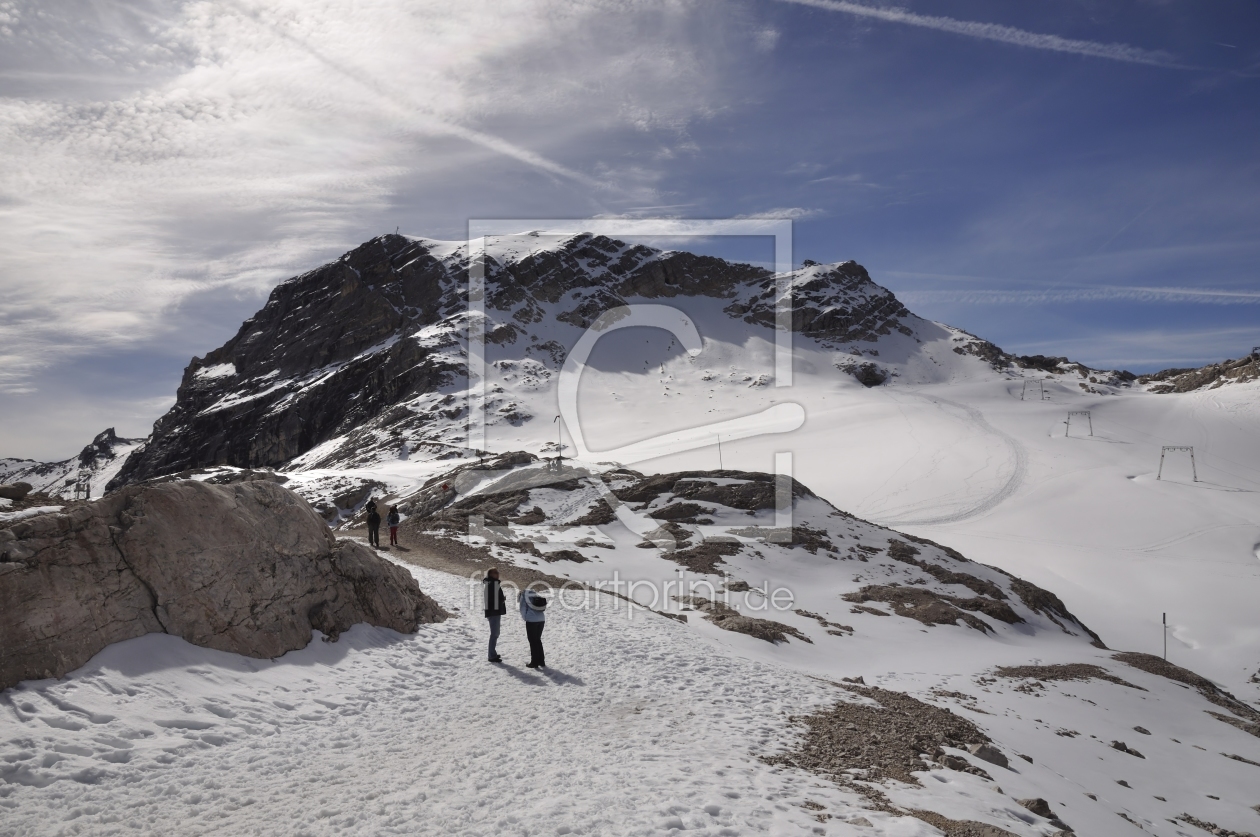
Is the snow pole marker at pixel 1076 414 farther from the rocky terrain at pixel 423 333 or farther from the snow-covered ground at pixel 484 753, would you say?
the snow-covered ground at pixel 484 753

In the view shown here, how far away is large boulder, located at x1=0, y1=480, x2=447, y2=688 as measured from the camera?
28.3 ft

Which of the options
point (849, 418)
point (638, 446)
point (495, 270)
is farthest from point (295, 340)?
point (849, 418)

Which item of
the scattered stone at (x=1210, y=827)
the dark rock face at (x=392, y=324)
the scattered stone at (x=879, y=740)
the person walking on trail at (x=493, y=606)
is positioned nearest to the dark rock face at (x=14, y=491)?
the person walking on trail at (x=493, y=606)

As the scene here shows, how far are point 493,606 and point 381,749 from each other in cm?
460

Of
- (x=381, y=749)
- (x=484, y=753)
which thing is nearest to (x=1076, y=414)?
(x=484, y=753)

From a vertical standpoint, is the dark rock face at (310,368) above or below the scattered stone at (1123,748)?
above

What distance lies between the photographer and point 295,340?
16262 cm

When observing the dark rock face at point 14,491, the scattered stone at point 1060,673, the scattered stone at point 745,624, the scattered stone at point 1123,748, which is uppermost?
the dark rock face at point 14,491

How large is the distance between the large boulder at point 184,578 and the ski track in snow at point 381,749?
45 centimetres

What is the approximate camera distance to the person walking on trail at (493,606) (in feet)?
43.9

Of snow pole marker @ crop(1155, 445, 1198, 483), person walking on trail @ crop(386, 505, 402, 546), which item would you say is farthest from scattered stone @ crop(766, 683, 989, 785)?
snow pole marker @ crop(1155, 445, 1198, 483)

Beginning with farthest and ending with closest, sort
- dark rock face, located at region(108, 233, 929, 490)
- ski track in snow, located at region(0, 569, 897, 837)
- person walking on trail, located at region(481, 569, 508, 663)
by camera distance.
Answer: dark rock face, located at region(108, 233, 929, 490)
person walking on trail, located at region(481, 569, 508, 663)
ski track in snow, located at region(0, 569, 897, 837)

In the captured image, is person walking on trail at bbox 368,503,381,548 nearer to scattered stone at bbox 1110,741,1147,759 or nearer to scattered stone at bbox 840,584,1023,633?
scattered stone at bbox 840,584,1023,633

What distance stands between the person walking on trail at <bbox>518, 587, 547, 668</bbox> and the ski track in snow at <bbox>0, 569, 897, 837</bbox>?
326 millimetres
